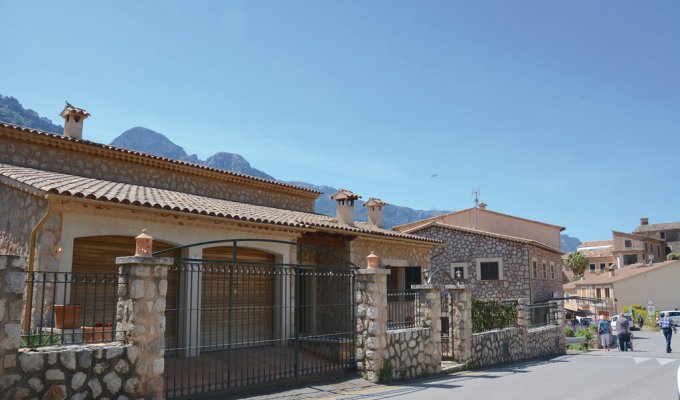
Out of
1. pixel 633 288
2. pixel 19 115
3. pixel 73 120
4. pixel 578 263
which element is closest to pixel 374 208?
pixel 73 120

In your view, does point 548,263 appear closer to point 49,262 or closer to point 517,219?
point 517,219

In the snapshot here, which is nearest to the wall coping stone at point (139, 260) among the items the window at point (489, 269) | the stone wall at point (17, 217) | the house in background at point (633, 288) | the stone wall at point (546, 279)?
the stone wall at point (17, 217)

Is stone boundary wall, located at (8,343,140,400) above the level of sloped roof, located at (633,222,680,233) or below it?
below

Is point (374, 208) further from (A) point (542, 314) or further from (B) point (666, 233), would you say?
(B) point (666, 233)

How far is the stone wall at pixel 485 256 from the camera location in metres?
30.8

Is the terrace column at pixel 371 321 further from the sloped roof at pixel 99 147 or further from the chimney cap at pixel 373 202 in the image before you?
the chimney cap at pixel 373 202

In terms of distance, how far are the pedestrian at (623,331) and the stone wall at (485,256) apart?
328 inches

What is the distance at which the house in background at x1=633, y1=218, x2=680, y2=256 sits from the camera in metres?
82.1

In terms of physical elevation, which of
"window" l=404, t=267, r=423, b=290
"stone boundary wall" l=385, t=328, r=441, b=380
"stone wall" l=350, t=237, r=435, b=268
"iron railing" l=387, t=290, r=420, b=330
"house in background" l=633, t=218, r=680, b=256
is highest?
"house in background" l=633, t=218, r=680, b=256

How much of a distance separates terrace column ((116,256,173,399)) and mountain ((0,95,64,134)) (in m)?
158

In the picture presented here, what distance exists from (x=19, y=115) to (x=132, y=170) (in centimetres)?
16302

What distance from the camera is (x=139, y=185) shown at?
16031 millimetres

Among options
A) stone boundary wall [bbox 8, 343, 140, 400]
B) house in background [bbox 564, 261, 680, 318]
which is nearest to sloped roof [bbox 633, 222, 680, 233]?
house in background [bbox 564, 261, 680, 318]

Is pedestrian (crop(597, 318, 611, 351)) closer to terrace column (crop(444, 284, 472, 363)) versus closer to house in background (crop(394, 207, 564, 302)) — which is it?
house in background (crop(394, 207, 564, 302))
